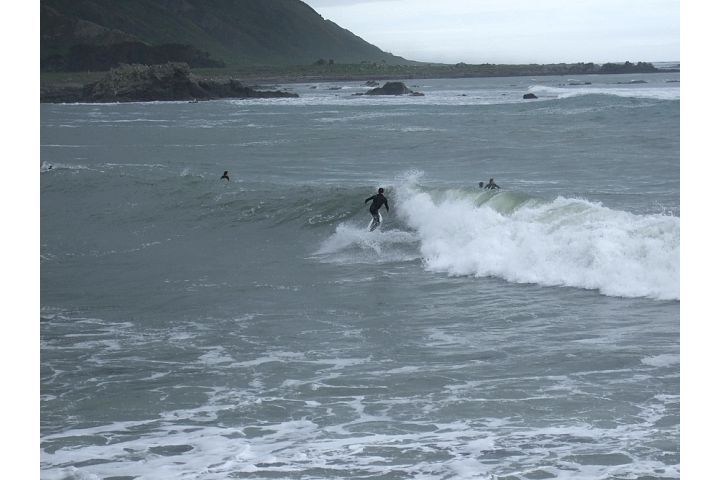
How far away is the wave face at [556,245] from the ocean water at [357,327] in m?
0.06

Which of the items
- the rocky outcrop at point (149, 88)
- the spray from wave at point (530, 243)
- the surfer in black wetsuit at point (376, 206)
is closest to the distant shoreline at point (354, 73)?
the rocky outcrop at point (149, 88)

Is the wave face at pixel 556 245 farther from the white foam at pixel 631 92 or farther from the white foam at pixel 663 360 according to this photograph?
the white foam at pixel 631 92

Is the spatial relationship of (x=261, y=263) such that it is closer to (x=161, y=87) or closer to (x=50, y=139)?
(x=50, y=139)

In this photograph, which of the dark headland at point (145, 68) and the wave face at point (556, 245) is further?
the dark headland at point (145, 68)

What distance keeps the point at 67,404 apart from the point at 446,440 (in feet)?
14.1

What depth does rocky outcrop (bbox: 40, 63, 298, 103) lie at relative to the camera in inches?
3681

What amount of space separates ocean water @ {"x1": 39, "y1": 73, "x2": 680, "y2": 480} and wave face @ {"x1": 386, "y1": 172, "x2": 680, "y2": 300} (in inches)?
2.2

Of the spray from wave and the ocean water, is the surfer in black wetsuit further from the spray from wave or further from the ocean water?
the ocean water

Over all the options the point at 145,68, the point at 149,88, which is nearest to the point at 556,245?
the point at 149,88

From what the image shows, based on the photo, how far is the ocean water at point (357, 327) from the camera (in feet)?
28.7

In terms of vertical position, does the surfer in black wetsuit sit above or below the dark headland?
below

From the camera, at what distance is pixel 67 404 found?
10.3m

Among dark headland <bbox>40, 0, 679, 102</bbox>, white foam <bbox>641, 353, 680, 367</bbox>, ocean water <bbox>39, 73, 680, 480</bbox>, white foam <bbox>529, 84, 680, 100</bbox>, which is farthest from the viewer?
dark headland <bbox>40, 0, 679, 102</bbox>

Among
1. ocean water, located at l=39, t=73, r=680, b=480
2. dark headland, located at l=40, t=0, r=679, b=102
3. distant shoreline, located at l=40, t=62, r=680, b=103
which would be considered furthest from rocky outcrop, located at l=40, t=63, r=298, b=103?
ocean water, located at l=39, t=73, r=680, b=480
